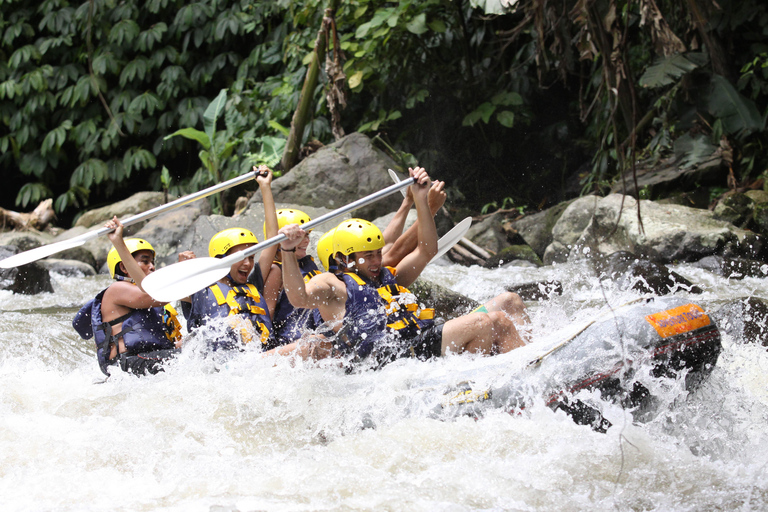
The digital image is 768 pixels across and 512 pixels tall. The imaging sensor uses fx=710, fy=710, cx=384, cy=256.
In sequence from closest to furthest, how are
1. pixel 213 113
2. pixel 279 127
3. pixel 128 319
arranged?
1. pixel 128 319
2. pixel 279 127
3. pixel 213 113

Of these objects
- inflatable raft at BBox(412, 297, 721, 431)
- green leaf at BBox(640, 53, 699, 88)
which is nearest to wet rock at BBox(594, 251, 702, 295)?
green leaf at BBox(640, 53, 699, 88)

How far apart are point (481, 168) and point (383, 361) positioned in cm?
734

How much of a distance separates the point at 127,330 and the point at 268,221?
99cm

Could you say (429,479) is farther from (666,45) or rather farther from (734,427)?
(666,45)

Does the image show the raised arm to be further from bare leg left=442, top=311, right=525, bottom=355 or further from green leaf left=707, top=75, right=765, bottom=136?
green leaf left=707, top=75, right=765, bottom=136

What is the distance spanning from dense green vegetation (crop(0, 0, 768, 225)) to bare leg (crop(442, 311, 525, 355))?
442 cm

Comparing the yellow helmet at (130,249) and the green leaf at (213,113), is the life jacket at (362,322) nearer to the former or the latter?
the yellow helmet at (130,249)

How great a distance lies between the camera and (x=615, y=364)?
2.76 metres

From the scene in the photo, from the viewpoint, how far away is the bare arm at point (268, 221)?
3.73m

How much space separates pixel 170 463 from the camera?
2881mm

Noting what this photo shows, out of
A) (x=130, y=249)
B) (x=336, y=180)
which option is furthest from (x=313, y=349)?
(x=336, y=180)

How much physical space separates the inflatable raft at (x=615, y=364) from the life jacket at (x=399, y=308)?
1.90 ft

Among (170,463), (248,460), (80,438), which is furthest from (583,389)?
(80,438)

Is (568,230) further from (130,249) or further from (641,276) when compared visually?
(130,249)
